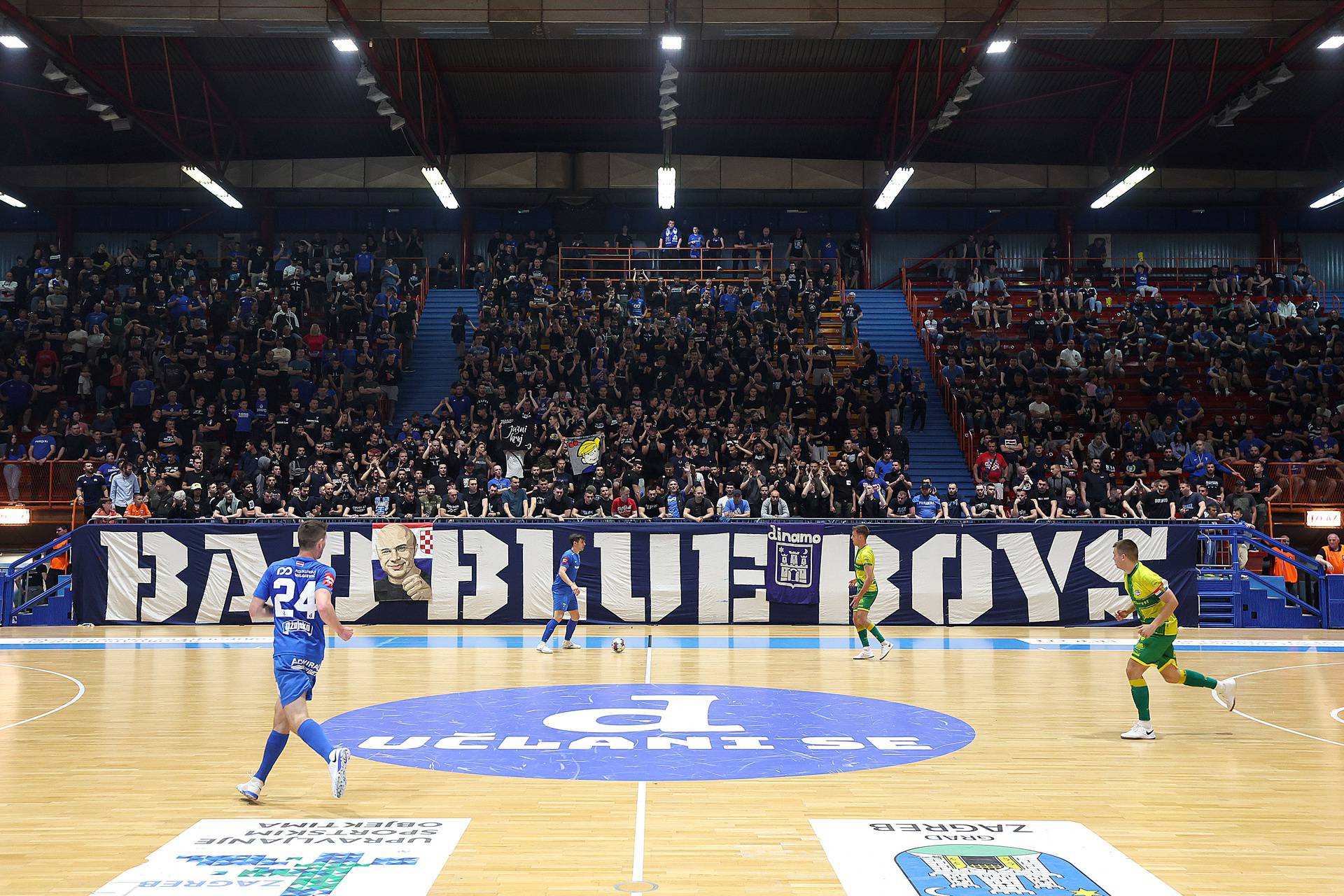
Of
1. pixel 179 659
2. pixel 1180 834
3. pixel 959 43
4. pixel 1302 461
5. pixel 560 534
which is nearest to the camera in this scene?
pixel 1180 834

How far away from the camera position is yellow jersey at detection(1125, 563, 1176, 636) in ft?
37.2

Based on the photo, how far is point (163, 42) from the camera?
1124 inches

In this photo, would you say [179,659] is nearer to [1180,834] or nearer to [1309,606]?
[1180,834]

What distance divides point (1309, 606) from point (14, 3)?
3056 centimetres

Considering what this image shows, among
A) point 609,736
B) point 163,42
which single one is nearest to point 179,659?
point 609,736

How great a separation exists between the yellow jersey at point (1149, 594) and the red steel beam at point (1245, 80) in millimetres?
17578

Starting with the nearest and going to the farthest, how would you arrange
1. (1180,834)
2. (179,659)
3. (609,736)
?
1. (1180,834)
2. (609,736)
3. (179,659)

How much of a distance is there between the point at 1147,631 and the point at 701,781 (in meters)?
5.25

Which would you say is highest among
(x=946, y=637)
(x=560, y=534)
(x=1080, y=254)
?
(x=1080, y=254)

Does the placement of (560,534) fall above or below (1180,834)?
above

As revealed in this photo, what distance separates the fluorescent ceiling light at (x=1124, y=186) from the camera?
32312 mm

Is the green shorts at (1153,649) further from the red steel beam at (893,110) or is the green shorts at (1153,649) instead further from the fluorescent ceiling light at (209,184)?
the fluorescent ceiling light at (209,184)

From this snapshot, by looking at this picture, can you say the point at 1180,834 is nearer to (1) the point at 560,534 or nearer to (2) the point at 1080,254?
(1) the point at 560,534

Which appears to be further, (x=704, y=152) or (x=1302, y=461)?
(x=704, y=152)
